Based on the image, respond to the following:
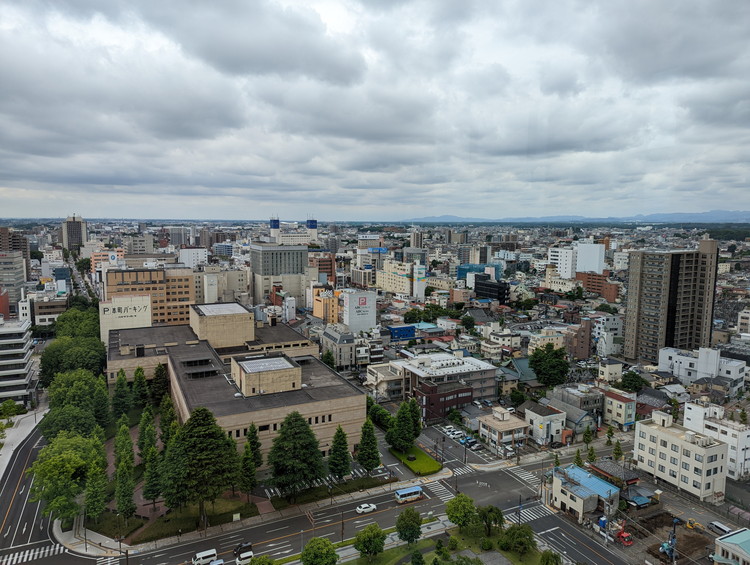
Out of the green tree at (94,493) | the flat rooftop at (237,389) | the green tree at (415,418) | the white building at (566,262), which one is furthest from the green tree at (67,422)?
the white building at (566,262)

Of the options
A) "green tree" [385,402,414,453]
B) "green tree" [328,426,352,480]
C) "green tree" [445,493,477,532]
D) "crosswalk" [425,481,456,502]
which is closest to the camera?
"green tree" [445,493,477,532]

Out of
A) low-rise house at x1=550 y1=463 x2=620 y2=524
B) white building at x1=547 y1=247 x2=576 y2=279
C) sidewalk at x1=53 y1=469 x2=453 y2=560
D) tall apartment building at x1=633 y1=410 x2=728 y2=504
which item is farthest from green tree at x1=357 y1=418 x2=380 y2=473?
white building at x1=547 y1=247 x2=576 y2=279

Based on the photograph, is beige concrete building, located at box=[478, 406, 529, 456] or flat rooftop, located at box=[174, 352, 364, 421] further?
beige concrete building, located at box=[478, 406, 529, 456]

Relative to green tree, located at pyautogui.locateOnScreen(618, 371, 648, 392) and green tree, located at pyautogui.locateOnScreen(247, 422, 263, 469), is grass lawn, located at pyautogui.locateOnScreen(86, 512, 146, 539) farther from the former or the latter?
green tree, located at pyautogui.locateOnScreen(618, 371, 648, 392)

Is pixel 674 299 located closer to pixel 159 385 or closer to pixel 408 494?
pixel 408 494

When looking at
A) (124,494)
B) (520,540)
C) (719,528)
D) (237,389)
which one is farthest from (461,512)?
(237,389)

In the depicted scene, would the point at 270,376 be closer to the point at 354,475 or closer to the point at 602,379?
the point at 354,475

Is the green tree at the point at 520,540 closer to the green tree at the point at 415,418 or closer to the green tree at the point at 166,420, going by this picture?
the green tree at the point at 415,418
